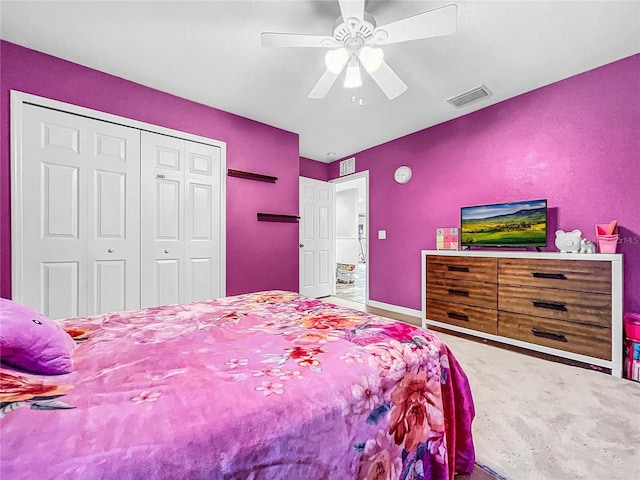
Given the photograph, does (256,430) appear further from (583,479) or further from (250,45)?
(250,45)

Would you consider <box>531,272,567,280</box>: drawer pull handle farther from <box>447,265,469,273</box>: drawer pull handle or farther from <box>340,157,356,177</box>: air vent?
<box>340,157,356,177</box>: air vent

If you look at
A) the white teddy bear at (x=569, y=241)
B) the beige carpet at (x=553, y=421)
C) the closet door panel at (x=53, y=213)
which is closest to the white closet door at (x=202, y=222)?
the closet door panel at (x=53, y=213)

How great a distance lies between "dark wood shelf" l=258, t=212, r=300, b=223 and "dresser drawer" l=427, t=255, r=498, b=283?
1.86 m

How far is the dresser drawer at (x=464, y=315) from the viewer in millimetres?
2697

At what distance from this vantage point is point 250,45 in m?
2.09

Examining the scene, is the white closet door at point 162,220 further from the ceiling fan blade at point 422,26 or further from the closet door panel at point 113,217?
the ceiling fan blade at point 422,26

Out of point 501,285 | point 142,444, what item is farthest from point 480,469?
point 501,285

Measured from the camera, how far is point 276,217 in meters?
3.62

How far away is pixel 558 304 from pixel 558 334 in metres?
0.26

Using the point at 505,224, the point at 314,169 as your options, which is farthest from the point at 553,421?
Result: the point at 314,169

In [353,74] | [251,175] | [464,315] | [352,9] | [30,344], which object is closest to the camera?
[30,344]

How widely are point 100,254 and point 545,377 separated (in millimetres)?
3868

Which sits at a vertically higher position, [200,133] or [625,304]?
[200,133]

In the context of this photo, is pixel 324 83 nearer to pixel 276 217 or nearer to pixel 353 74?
pixel 353 74
